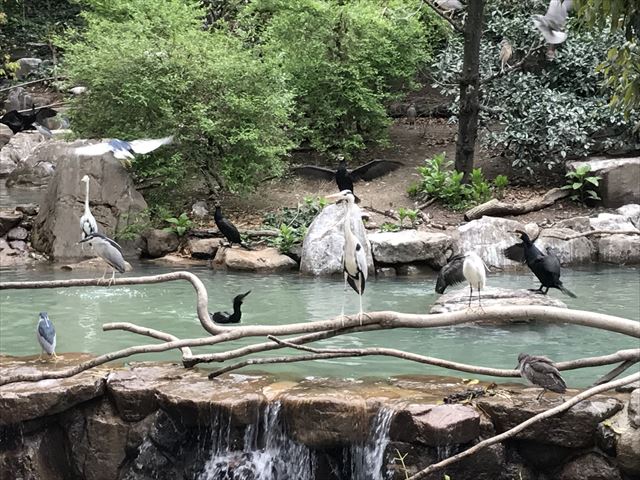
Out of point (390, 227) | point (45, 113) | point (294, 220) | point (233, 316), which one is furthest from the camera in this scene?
point (45, 113)

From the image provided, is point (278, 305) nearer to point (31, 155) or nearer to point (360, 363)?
point (360, 363)

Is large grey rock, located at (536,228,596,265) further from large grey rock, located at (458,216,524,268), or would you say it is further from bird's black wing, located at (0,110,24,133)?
bird's black wing, located at (0,110,24,133)

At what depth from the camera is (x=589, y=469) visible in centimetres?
517

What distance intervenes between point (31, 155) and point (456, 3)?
410 inches

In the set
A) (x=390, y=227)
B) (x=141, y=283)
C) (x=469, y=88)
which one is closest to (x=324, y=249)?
(x=390, y=227)

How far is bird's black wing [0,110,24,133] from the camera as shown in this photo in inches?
622

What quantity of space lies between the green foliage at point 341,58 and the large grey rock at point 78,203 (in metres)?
3.49

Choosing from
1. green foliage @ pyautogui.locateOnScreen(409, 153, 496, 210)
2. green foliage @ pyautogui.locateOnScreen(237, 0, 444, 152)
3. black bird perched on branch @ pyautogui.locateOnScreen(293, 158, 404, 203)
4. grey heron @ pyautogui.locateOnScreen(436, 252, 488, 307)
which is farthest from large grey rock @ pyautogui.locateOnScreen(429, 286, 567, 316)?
green foliage @ pyautogui.locateOnScreen(237, 0, 444, 152)

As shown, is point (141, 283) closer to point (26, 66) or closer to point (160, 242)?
point (160, 242)

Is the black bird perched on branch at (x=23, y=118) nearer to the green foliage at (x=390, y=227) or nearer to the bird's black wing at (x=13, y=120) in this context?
the bird's black wing at (x=13, y=120)

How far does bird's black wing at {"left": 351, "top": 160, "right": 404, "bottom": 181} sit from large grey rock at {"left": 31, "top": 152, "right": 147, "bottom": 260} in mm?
3340

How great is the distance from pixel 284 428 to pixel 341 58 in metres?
10.6


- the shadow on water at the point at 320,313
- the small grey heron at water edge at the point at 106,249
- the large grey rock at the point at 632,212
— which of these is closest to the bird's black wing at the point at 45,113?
the shadow on water at the point at 320,313

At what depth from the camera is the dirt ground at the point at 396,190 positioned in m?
12.9
